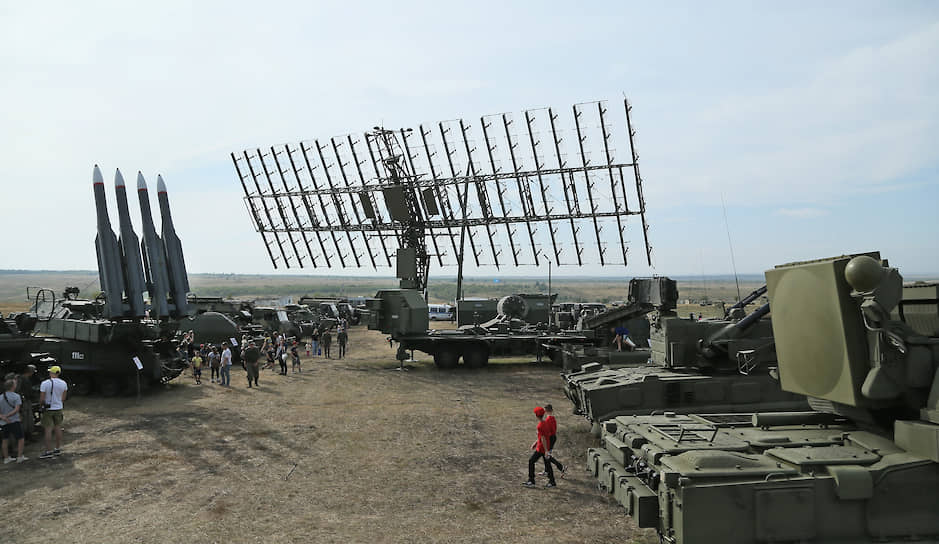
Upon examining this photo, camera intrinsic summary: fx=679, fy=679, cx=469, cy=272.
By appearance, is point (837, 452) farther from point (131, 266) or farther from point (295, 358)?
point (295, 358)

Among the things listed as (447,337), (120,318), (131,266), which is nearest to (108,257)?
(131,266)

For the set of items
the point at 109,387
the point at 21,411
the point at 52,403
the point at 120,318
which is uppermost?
the point at 120,318

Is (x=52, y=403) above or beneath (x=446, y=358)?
above

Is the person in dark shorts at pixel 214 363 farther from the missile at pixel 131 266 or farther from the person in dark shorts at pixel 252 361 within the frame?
the missile at pixel 131 266

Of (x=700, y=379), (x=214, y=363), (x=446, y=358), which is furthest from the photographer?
(x=446, y=358)

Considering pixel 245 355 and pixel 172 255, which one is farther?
pixel 172 255

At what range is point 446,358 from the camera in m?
25.5

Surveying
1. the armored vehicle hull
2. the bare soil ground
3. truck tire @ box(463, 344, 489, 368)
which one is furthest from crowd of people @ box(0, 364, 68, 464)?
truck tire @ box(463, 344, 489, 368)

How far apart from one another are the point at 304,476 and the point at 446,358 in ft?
48.2

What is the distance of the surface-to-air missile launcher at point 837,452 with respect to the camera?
17.6 feet

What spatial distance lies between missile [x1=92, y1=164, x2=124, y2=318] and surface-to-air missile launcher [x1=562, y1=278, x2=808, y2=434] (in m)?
14.7

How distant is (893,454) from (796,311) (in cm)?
145

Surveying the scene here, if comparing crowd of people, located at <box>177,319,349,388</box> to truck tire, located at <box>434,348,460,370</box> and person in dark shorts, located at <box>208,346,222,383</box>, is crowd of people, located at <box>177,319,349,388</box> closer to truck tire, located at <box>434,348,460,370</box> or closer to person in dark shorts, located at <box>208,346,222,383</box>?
person in dark shorts, located at <box>208,346,222,383</box>

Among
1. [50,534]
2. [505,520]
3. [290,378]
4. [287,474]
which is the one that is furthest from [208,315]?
[505,520]
